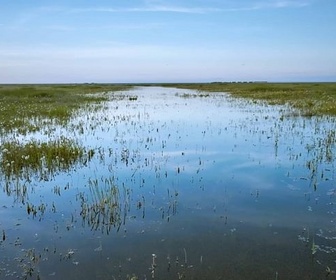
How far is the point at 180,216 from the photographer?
349 inches

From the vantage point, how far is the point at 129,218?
8.76m

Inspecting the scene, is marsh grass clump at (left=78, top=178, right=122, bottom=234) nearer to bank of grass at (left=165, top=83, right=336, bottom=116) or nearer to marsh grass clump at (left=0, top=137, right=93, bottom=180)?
marsh grass clump at (left=0, top=137, right=93, bottom=180)

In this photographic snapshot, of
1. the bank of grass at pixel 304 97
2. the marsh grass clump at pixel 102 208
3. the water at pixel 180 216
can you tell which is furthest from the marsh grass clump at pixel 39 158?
the bank of grass at pixel 304 97

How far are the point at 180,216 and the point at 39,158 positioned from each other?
25.4ft

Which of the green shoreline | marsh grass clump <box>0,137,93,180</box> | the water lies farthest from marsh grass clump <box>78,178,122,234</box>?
the green shoreline

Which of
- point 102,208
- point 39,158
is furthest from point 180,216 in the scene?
point 39,158

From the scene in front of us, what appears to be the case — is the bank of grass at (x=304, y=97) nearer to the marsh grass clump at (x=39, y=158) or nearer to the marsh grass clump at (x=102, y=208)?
the marsh grass clump at (x=39, y=158)

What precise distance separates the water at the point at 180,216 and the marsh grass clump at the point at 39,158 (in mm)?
623

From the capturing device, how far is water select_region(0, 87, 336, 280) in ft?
21.5

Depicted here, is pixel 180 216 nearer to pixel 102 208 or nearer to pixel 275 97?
pixel 102 208

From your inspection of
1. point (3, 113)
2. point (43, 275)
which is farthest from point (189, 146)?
point (3, 113)

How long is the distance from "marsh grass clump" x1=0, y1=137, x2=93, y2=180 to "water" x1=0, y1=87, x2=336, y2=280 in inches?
24.5

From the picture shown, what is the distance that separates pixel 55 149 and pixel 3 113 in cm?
1534

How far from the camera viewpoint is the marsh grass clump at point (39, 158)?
41.8 feet
